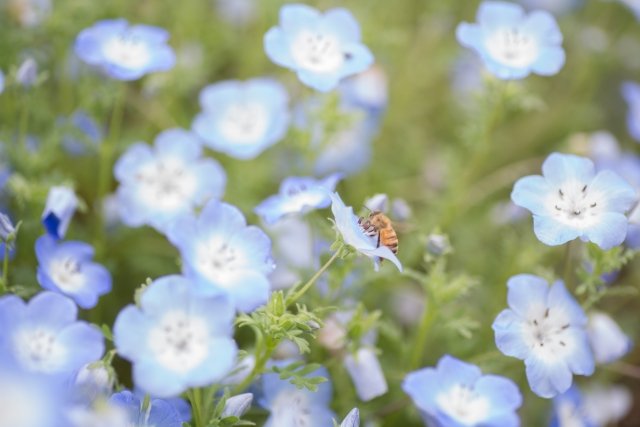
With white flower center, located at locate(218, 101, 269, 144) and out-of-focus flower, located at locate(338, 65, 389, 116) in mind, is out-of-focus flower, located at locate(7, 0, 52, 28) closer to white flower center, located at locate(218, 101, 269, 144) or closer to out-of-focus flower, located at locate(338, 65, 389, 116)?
white flower center, located at locate(218, 101, 269, 144)

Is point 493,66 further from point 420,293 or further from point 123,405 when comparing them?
point 123,405

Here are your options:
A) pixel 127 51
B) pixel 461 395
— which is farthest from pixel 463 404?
pixel 127 51

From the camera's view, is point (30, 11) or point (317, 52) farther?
point (30, 11)

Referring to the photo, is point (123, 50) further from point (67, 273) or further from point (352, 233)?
point (352, 233)

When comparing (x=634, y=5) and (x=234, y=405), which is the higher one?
(x=634, y=5)

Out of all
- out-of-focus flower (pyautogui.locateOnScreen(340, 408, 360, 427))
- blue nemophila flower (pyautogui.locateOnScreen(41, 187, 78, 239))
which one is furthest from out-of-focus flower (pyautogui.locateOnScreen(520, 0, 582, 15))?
out-of-focus flower (pyautogui.locateOnScreen(340, 408, 360, 427))

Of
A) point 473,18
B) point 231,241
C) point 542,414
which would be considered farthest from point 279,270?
point 473,18

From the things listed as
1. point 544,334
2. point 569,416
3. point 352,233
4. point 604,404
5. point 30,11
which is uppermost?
point 352,233
